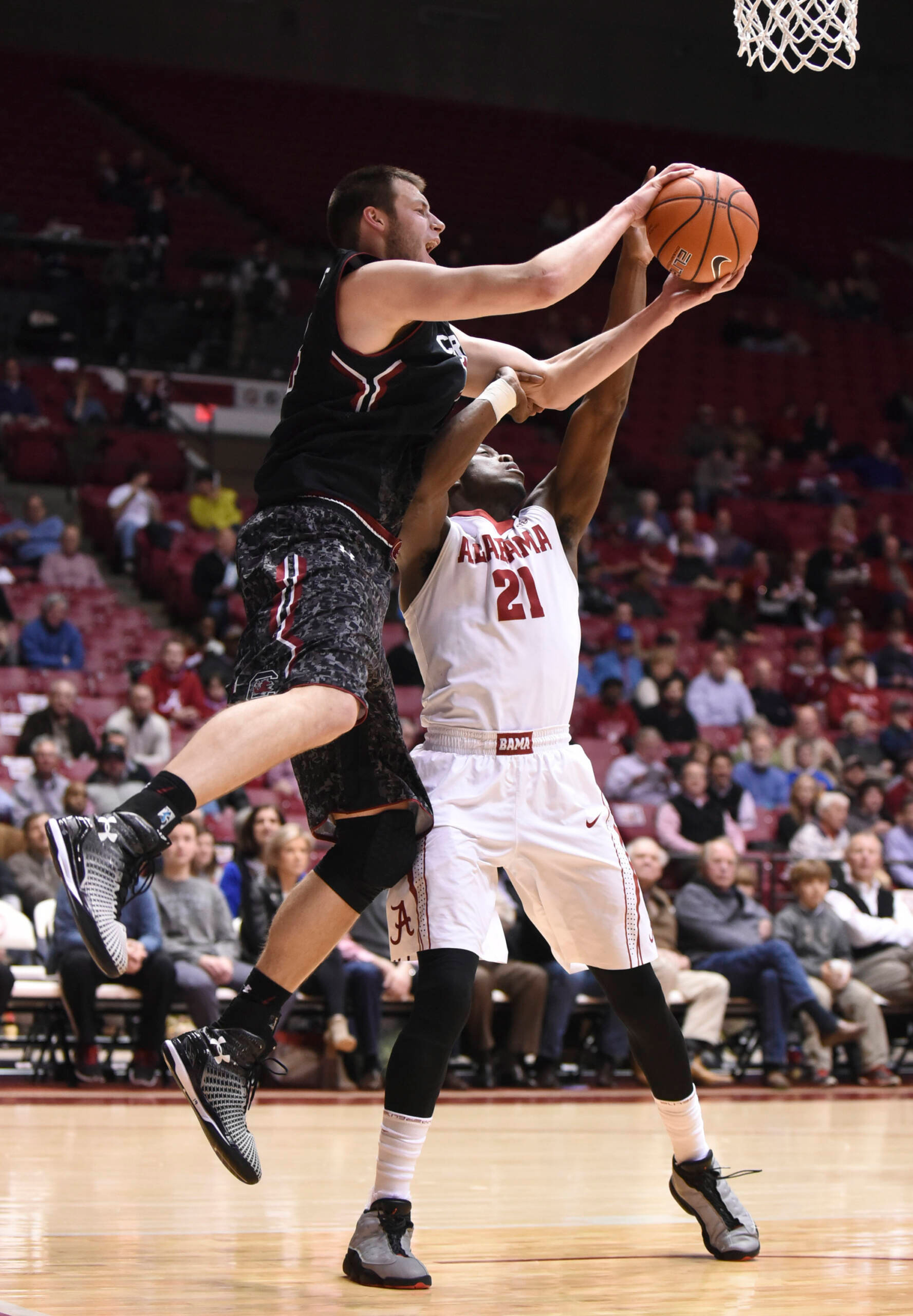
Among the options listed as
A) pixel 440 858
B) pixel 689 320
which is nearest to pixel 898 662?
pixel 689 320

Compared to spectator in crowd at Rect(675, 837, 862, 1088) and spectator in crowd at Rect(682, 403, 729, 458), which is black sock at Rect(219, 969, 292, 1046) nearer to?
spectator in crowd at Rect(675, 837, 862, 1088)

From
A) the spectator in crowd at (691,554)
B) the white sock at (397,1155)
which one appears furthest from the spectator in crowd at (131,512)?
the white sock at (397,1155)

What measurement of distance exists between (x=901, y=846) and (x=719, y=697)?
2469mm

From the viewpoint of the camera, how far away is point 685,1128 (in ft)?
13.3

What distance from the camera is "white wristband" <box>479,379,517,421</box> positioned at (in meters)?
3.96

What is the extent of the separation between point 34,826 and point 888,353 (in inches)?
653

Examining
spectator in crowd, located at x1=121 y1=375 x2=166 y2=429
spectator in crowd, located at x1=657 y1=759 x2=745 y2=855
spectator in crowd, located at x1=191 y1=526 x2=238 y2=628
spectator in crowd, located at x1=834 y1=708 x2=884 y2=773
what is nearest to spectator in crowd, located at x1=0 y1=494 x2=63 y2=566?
spectator in crowd, located at x1=191 y1=526 x2=238 y2=628

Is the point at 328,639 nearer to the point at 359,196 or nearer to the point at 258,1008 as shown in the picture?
the point at 258,1008

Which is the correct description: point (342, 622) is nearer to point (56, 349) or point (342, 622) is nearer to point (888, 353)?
point (56, 349)

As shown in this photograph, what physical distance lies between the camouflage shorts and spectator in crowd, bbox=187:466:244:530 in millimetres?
11138

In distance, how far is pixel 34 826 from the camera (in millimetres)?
8867

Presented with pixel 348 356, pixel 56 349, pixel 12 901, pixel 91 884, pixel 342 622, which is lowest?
pixel 12 901

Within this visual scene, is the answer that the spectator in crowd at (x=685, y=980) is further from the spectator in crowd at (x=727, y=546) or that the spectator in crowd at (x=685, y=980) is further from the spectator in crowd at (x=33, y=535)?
the spectator in crowd at (x=727, y=546)

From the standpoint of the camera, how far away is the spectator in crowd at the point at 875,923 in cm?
1030
